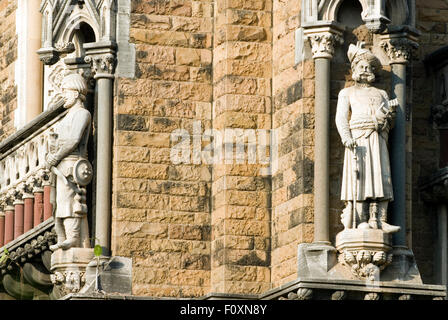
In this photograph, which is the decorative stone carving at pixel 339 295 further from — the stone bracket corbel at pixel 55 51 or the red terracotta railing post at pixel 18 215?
the red terracotta railing post at pixel 18 215

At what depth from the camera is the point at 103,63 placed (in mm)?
35594

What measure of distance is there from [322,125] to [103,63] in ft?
11.0

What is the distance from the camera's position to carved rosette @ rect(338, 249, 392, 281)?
109 ft

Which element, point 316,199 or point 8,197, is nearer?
point 316,199

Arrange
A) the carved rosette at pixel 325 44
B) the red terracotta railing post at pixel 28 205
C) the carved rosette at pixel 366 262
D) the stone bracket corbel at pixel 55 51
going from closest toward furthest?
the carved rosette at pixel 366 262
the carved rosette at pixel 325 44
the stone bracket corbel at pixel 55 51
the red terracotta railing post at pixel 28 205

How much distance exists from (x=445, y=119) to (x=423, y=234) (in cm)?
154

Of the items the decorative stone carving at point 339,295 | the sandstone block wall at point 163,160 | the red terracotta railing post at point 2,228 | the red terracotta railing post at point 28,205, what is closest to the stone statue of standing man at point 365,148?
the decorative stone carving at point 339,295

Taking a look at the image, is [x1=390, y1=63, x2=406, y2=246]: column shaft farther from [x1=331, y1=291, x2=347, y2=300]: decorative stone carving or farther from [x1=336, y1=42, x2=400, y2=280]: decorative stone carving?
[x1=331, y1=291, x2=347, y2=300]: decorative stone carving

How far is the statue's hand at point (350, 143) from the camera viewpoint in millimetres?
33688

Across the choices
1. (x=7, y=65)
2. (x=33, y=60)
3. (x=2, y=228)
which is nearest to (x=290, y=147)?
(x=2, y=228)

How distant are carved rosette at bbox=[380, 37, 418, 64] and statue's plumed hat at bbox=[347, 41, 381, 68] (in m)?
0.32

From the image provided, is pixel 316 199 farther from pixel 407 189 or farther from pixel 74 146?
pixel 74 146

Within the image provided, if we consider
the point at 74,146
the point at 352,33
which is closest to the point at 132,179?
the point at 74,146
